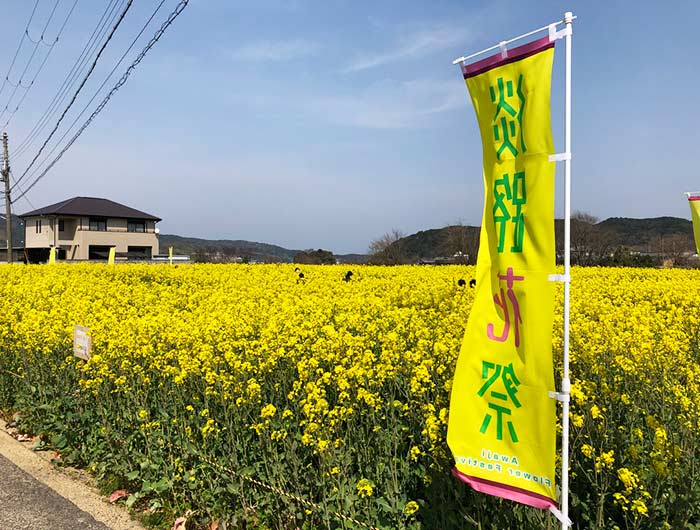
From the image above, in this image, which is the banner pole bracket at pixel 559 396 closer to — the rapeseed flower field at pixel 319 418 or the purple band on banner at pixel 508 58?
the rapeseed flower field at pixel 319 418

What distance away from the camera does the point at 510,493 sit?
2234 mm

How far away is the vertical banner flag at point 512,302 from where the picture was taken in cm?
215

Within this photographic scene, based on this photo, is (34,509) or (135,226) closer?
(34,509)

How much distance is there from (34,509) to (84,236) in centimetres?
4746

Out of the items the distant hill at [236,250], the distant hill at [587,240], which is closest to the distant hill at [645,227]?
the distant hill at [587,240]

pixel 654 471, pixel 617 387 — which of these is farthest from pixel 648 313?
pixel 654 471

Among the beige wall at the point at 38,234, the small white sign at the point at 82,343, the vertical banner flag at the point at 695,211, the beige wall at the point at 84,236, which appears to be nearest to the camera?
the small white sign at the point at 82,343

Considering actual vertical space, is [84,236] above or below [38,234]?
below

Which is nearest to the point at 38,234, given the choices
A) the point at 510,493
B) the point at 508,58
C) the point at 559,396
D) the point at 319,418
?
the point at 319,418

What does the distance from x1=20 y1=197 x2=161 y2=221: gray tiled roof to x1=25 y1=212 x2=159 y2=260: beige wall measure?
618 mm

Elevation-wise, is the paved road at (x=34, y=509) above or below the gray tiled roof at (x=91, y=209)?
below

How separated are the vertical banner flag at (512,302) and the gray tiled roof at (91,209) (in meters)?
50.2

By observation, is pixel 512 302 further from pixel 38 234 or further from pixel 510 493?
pixel 38 234

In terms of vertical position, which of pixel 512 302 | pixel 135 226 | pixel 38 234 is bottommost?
pixel 512 302
